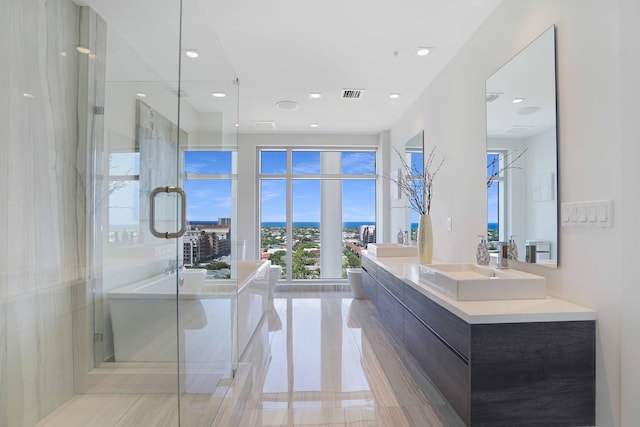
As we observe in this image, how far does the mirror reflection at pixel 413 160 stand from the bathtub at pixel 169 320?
2.63m

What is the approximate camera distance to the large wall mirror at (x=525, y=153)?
6.39 feet

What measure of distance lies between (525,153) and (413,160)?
221 cm

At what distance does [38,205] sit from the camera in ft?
5.49

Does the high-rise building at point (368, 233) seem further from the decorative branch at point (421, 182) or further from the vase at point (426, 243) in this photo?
the vase at point (426, 243)

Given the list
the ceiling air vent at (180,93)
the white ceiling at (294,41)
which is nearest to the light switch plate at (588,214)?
the white ceiling at (294,41)

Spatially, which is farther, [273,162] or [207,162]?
[273,162]

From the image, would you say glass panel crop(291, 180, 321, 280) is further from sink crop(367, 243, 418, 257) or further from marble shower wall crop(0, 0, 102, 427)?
marble shower wall crop(0, 0, 102, 427)

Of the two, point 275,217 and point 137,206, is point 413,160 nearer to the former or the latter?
point 275,217

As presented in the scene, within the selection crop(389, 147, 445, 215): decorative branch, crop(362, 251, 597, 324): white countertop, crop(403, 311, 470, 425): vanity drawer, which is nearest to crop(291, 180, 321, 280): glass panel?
crop(389, 147, 445, 215): decorative branch

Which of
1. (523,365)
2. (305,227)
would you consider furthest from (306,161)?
(523,365)

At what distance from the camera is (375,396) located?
2.34m

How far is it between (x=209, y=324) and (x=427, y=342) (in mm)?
1389

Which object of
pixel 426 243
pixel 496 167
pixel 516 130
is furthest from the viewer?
pixel 426 243

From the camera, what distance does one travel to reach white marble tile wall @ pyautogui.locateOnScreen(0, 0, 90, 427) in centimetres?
149
